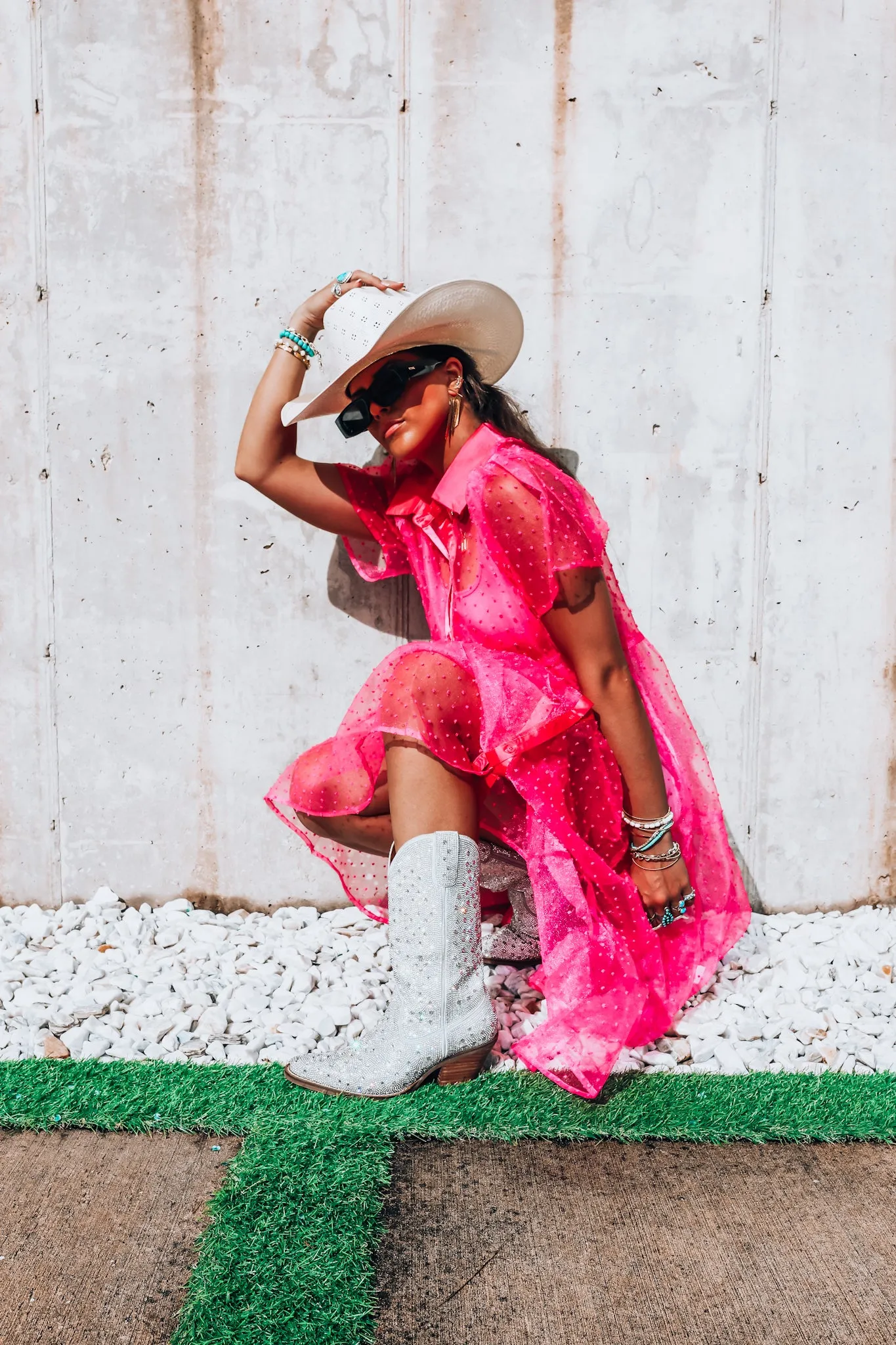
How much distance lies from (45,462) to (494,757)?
167cm

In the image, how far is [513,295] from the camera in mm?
2783

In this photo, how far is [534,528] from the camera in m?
2.07

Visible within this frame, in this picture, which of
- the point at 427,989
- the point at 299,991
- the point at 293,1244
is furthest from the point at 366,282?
the point at 293,1244

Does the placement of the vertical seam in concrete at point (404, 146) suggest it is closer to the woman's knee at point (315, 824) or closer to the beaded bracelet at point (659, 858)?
the woman's knee at point (315, 824)

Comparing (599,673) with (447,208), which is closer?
(599,673)

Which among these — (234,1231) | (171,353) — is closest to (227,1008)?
(234,1231)

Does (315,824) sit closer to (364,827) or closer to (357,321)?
(364,827)

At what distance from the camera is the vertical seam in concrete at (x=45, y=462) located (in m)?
2.78

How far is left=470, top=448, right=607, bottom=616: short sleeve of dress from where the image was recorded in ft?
6.74

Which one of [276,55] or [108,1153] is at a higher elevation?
[276,55]

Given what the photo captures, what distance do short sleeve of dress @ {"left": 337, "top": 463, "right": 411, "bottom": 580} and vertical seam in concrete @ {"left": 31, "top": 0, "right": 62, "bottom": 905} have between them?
91 cm

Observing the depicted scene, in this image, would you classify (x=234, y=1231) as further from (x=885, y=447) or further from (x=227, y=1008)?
(x=885, y=447)

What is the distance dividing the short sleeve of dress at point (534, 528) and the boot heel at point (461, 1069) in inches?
36.7

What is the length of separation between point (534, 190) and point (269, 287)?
0.76 metres
